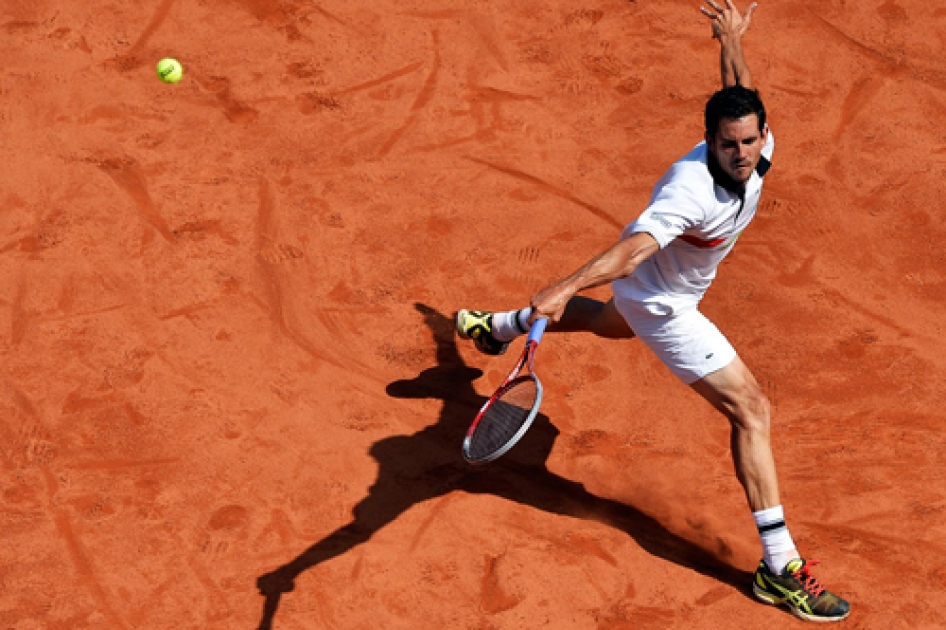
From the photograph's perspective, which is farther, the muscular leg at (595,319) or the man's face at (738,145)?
the muscular leg at (595,319)

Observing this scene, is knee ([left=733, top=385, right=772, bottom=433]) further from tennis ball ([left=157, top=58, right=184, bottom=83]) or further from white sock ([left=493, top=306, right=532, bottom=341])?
tennis ball ([left=157, top=58, right=184, bottom=83])

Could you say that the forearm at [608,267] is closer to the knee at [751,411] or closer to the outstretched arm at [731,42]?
the knee at [751,411]

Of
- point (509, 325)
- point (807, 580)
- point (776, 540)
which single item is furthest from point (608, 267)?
point (807, 580)

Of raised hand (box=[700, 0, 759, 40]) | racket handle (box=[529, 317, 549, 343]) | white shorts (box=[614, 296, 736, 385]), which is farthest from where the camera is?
raised hand (box=[700, 0, 759, 40])

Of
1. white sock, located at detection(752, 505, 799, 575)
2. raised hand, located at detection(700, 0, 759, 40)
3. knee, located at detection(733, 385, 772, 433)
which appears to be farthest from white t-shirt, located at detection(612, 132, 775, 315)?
white sock, located at detection(752, 505, 799, 575)

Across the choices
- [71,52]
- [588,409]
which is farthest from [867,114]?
[71,52]

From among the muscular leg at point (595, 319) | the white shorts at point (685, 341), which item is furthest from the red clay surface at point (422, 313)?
the white shorts at point (685, 341)

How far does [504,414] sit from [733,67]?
247 centimetres

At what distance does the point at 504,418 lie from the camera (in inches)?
225

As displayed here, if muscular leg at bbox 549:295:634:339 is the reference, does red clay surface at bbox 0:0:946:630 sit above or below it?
below

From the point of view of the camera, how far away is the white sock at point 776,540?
Answer: 5754 mm

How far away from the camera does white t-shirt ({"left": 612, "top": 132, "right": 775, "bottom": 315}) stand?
5.36m

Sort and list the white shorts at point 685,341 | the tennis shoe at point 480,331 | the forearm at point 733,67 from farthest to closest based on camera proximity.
→ the tennis shoe at point 480,331 → the forearm at point 733,67 → the white shorts at point 685,341

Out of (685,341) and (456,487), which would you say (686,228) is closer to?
(685,341)
